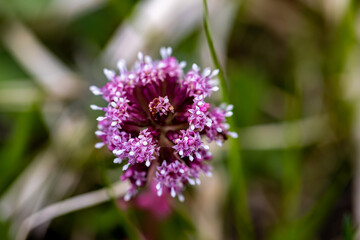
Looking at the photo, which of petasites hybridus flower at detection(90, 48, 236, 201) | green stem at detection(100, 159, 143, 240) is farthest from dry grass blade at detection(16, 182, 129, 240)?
petasites hybridus flower at detection(90, 48, 236, 201)

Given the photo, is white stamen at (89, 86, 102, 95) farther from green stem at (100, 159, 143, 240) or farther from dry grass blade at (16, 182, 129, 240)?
dry grass blade at (16, 182, 129, 240)

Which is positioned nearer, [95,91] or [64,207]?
[95,91]

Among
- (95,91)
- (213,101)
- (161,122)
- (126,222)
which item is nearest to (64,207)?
(126,222)

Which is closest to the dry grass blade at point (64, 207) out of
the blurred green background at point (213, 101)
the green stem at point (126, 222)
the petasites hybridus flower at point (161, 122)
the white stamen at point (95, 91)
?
the blurred green background at point (213, 101)

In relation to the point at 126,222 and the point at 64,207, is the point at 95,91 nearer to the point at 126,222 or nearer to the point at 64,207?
the point at 126,222

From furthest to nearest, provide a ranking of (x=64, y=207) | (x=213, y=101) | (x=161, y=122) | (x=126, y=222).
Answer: (x=213, y=101)
(x=64, y=207)
(x=126, y=222)
(x=161, y=122)

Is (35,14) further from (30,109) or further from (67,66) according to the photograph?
(30,109)

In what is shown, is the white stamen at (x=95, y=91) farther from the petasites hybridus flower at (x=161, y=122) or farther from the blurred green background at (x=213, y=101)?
the blurred green background at (x=213, y=101)
